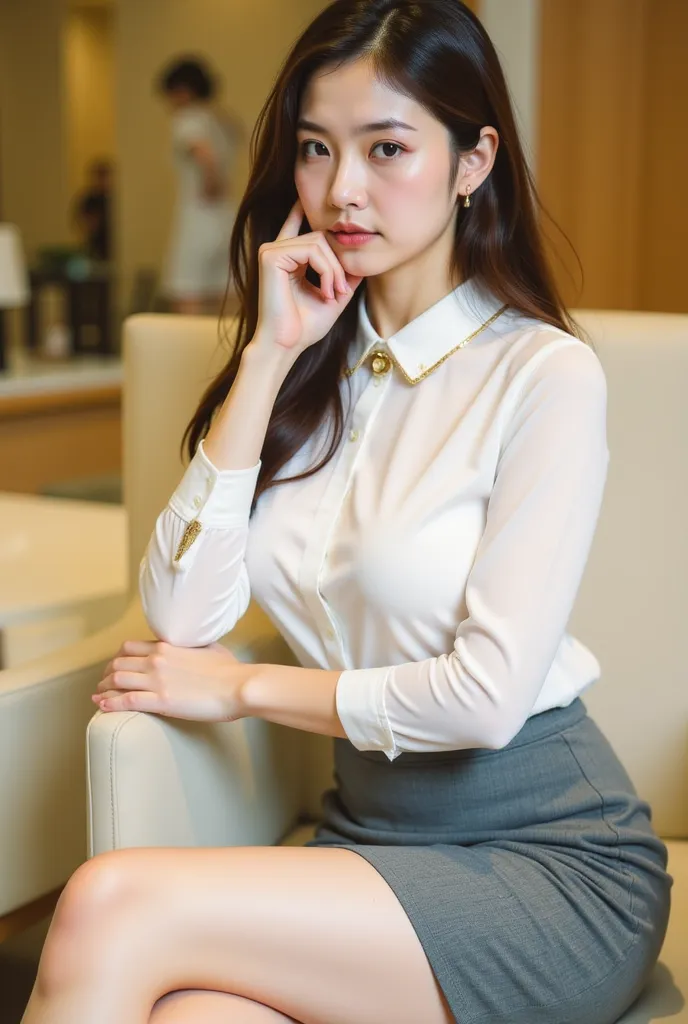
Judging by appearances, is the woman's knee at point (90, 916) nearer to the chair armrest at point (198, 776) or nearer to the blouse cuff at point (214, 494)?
the chair armrest at point (198, 776)

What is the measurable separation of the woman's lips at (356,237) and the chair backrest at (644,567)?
0.40 metres

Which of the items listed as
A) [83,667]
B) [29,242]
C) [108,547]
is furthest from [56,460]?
[29,242]

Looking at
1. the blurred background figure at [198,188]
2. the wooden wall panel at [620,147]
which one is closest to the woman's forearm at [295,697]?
the wooden wall panel at [620,147]

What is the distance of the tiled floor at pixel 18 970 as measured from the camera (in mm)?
2018

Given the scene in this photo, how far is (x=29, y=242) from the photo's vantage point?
11.0 metres

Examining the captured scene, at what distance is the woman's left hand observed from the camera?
56.1 inches

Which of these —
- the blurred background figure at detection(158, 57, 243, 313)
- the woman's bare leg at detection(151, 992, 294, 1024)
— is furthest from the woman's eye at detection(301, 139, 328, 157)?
the blurred background figure at detection(158, 57, 243, 313)

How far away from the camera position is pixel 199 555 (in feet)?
4.82

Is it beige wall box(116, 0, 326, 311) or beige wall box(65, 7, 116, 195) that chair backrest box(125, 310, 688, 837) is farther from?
beige wall box(65, 7, 116, 195)

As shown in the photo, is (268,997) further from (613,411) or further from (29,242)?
(29,242)

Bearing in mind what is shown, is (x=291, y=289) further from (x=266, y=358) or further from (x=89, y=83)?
(x=89, y=83)

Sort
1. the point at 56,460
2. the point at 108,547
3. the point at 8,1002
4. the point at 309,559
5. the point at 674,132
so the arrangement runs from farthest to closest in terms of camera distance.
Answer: the point at 674,132
the point at 56,460
the point at 108,547
the point at 8,1002
the point at 309,559

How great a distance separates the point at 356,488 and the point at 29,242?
10091mm

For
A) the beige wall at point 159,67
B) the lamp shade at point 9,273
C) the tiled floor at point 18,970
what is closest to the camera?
the tiled floor at point 18,970
